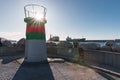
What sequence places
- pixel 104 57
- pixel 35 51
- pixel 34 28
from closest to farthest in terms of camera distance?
pixel 104 57 → pixel 35 51 → pixel 34 28

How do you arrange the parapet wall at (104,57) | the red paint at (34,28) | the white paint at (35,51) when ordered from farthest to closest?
1. the red paint at (34,28)
2. the white paint at (35,51)
3. the parapet wall at (104,57)

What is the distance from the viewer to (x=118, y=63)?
9836 millimetres

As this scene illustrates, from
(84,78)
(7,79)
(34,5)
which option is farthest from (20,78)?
(34,5)

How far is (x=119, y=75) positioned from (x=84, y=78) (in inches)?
63.6

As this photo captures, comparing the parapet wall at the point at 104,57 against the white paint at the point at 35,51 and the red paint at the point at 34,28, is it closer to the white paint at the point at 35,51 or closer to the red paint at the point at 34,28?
the white paint at the point at 35,51

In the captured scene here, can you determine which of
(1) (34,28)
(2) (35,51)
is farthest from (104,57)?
(1) (34,28)

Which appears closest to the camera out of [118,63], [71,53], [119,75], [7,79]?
[7,79]

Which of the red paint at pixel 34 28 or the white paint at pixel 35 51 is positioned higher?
the red paint at pixel 34 28

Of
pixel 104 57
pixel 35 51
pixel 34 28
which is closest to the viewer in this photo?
pixel 104 57

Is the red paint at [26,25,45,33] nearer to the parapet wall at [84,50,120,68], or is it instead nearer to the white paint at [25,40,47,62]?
the white paint at [25,40,47,62]

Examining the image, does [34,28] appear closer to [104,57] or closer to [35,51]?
[35,51]

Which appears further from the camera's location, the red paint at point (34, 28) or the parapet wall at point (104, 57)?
the red paint at point (34, 28)

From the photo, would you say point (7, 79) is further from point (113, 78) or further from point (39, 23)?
point (39, 23)

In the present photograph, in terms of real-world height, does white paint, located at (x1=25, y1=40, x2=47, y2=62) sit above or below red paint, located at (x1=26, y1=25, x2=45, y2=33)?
below
